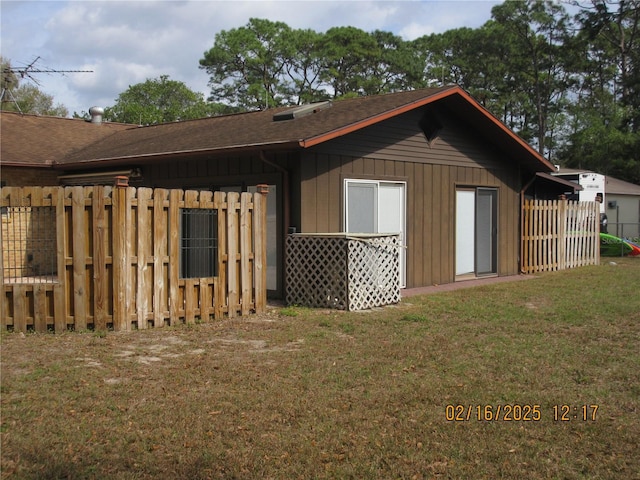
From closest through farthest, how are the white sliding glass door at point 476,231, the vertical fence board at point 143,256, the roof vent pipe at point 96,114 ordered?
the vertical fence board at point 143,256, the white sliding glass door at point 476,231, the roof vent pipe at point 96,114

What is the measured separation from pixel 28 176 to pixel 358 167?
26.0 ft

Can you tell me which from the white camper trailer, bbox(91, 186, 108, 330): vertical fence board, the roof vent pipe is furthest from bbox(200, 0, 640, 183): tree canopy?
bbox(91, 186, 108, 330): vertical fence board

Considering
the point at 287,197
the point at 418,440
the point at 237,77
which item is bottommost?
the point at 418,440

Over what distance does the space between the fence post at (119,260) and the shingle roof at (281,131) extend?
3.09m

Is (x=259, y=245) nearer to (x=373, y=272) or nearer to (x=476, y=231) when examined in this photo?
(x=373, y=272)

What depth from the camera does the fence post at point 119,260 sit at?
816 centimetres

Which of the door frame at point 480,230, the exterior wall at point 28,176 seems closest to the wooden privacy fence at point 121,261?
the exterior wall at point 28,176

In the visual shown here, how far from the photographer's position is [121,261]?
818cm

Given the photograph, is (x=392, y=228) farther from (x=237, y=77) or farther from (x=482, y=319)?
(x=237, y=77)

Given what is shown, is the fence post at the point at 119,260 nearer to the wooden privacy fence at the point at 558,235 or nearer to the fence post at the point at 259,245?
the fence post at the point at 259,245

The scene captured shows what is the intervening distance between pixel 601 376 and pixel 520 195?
10.6m

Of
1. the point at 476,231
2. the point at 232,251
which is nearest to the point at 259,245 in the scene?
the point at 232,251

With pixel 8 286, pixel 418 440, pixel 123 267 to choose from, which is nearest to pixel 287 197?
pixel 123 267

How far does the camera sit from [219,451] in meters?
4.42
